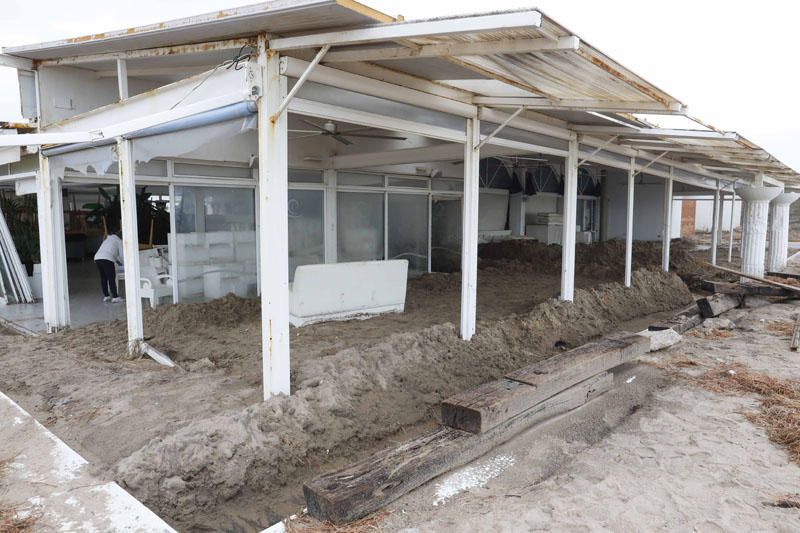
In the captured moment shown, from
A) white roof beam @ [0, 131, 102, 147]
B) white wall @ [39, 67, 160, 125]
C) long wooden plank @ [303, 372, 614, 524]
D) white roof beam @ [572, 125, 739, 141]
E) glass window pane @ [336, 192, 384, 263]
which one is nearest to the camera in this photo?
long wooden plank @ [303, 372, 614, 524]

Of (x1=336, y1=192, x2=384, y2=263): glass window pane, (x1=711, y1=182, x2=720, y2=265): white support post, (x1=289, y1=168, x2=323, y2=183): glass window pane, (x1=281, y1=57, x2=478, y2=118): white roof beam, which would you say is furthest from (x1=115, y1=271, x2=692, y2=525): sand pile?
(x1=711, y1=182, x2=720, y2=265): white support post

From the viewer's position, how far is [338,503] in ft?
10.1

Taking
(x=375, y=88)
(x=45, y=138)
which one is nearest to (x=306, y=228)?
(x=45, y=138)

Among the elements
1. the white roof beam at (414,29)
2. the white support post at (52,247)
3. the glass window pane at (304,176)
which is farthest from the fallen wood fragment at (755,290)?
the white support post at (52,247)

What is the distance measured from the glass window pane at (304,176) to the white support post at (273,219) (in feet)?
18.1

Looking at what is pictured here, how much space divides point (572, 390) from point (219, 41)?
4.40 m

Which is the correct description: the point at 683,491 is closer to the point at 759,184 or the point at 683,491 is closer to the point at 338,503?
the point at 338,503

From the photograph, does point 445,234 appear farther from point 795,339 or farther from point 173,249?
point 795,339

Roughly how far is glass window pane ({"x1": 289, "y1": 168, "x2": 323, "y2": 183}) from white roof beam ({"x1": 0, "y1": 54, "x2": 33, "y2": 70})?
3958mm

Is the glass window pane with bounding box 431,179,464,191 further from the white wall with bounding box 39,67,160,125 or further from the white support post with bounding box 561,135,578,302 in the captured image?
the white wall with bounding box 39,67,160,125

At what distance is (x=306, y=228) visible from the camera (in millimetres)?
10133

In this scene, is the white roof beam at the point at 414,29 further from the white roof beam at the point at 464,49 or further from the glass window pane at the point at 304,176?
the glass window pane at the point at 304,176

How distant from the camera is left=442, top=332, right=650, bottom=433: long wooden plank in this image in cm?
418

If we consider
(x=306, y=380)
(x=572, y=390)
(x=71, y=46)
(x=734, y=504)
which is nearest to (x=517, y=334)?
(x=572, y=390)
